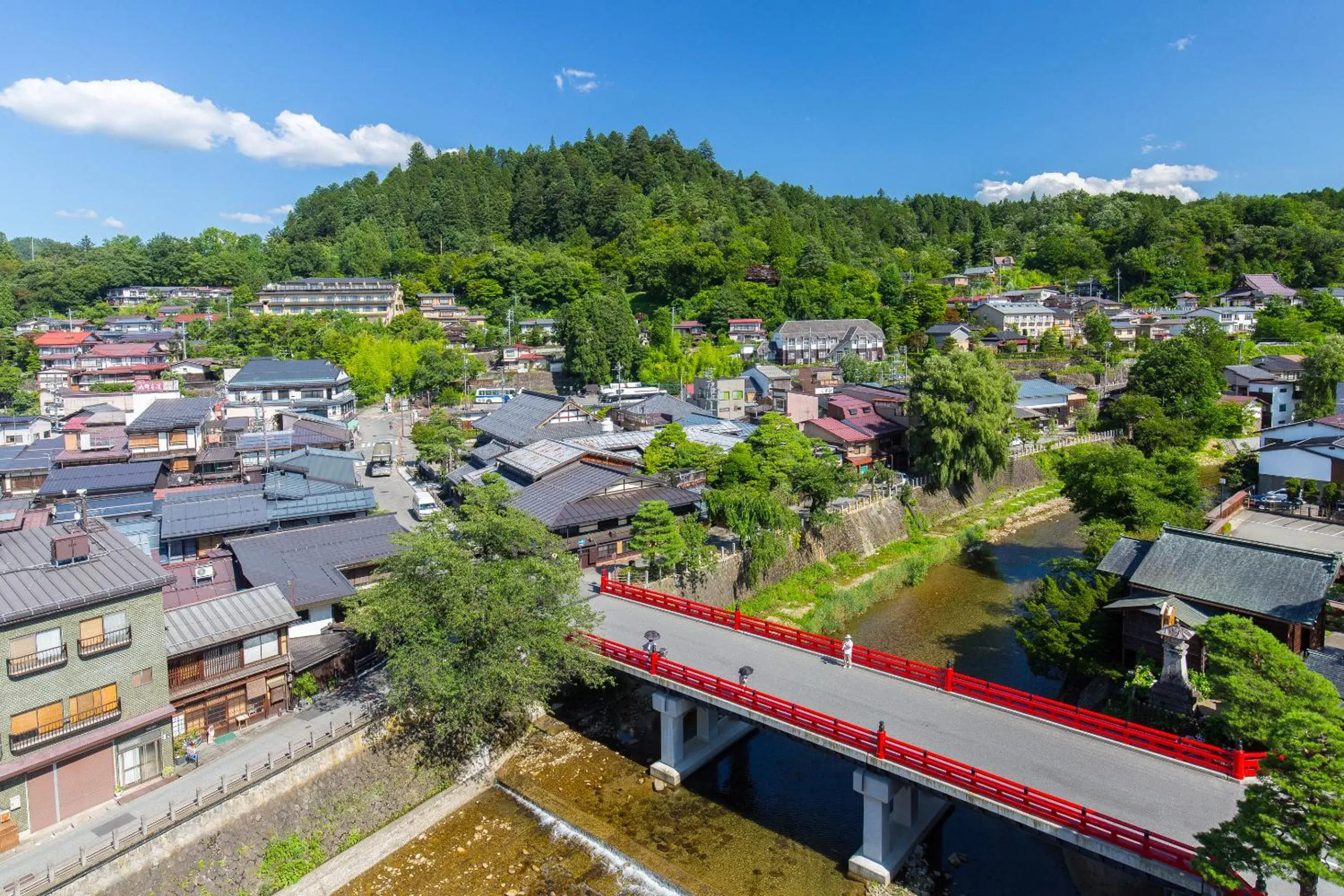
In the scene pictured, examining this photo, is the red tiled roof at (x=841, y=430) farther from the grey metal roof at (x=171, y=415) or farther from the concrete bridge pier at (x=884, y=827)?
the grey metal roof at (x=171, y=415)

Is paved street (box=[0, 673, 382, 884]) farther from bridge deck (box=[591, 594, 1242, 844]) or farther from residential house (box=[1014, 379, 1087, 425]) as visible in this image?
residential house (box=[1014, 379, 1087, 425])

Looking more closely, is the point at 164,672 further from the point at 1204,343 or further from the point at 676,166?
the point at 676,166

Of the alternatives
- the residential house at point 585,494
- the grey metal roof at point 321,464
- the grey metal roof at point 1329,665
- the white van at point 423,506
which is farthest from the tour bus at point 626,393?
the grey metal roof at point 1329,665

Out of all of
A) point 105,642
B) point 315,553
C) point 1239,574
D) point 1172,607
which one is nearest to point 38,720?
point 105,642

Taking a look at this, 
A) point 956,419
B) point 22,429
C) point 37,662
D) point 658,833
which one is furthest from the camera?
point 22,429

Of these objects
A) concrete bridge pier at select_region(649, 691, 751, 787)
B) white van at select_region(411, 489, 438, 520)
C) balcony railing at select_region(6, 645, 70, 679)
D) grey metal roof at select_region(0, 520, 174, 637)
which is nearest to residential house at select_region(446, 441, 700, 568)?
white van at select_region(411, 489, 438, 520)

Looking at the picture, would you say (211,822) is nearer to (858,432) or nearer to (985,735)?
(985,735)
